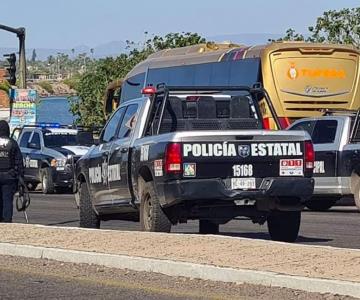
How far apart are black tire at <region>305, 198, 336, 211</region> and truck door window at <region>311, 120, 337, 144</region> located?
165 cm

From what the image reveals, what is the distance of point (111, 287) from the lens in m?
10.2

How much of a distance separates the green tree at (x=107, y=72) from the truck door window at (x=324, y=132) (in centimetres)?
3334

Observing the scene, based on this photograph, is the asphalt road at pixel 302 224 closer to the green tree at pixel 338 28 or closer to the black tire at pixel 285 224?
the black tire at pixel 285 224

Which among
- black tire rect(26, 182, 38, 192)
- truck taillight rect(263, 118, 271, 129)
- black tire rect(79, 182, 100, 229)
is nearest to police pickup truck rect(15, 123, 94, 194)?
black tire rect(26, 182, 38, 192)

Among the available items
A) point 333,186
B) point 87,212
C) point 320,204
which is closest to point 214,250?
point 87,212

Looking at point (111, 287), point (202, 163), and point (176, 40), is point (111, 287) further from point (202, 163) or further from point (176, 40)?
point (176, 40)

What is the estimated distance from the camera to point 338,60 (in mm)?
26578

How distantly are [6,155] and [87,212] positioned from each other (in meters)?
1.68

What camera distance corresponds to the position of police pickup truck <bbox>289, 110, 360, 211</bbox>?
19.6 m

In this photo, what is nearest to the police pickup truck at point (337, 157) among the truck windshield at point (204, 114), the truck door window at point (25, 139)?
the truck windshield at point (204, 114)

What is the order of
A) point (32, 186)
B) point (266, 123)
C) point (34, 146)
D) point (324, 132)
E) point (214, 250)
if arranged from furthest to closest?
point (32, 186) → point (34, 146) → point (324, 132) → point (266, 123) → point (214, 250)

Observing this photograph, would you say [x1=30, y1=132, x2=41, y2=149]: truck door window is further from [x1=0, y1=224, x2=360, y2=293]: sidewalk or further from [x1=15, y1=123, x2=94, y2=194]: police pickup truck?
[x1=0, y1=224, x2=360, y2=293]: sidewalk

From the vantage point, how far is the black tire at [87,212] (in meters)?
16.0

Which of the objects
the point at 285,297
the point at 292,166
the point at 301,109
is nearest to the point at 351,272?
the point at 285,297
